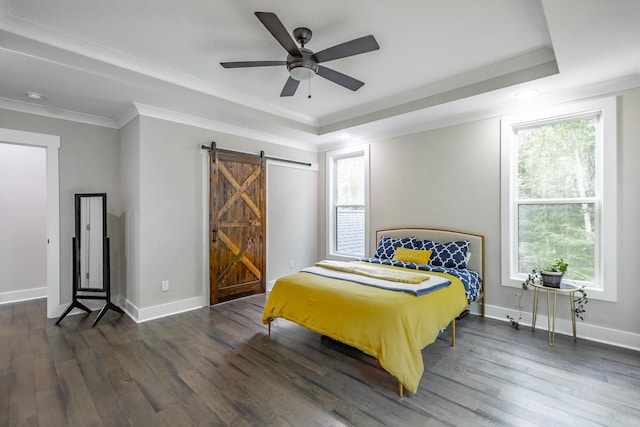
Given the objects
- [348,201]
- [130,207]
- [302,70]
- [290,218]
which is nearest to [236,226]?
[290,218]

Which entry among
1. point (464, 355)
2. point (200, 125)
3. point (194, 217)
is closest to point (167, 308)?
point (194, 217)

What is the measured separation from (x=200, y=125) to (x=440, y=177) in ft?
11.1

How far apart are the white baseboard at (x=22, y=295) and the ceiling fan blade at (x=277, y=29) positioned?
5.23 meters

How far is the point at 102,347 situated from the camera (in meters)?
2.93

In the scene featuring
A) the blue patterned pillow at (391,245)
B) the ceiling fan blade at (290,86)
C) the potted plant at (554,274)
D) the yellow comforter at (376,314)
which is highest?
the ceiling fan blade at (290,86)

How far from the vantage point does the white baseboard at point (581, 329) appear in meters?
2.92

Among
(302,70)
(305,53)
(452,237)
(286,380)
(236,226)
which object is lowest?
(286,380)

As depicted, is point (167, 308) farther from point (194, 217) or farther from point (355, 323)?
point (355, 323)

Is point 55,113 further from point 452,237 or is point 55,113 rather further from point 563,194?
point 563,194

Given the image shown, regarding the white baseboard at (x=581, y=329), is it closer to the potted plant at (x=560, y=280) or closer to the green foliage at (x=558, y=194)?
the potted plant at (x=560, y=280)

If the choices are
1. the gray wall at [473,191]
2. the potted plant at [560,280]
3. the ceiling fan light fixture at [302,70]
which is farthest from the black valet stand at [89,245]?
the potted plant at [560,280]

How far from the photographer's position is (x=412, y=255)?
13.0ft

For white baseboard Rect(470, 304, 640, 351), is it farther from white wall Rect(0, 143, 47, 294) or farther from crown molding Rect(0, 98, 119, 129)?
white wall Rect(0, 143, 47, 294)

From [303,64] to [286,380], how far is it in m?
2.53
